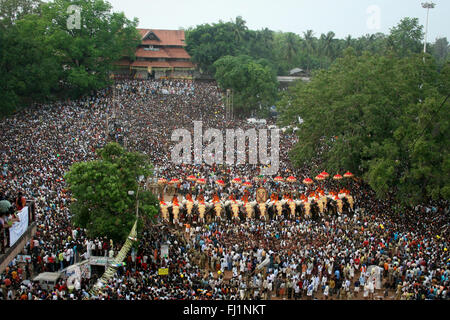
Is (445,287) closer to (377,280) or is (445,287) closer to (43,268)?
(377,280)

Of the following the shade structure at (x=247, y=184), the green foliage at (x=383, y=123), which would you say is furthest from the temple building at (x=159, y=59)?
the shade structure at (x=247, y=184)

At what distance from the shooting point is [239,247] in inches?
842

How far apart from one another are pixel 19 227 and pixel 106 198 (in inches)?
206

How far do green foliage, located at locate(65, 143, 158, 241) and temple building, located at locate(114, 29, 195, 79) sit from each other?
4169 centimetres

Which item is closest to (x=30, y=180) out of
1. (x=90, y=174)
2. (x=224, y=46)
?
(x=90, y=174)

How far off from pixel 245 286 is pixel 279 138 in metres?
25.1

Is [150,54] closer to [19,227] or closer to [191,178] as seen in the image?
[191,178]

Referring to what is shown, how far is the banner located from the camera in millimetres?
14733

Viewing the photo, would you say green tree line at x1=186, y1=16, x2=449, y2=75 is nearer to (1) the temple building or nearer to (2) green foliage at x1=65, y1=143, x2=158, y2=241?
(1) the temple building

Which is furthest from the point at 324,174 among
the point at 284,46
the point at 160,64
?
the point at 284,46

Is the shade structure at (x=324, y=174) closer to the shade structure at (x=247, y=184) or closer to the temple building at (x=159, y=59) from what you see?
the shade structure at (x=247, y=184)

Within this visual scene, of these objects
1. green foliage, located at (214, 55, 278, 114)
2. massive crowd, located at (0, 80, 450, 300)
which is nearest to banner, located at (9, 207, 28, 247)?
massive crowd, located at (0, 80, 450, 300)

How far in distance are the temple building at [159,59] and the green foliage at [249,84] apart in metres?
10.7

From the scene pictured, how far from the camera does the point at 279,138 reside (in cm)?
4234
